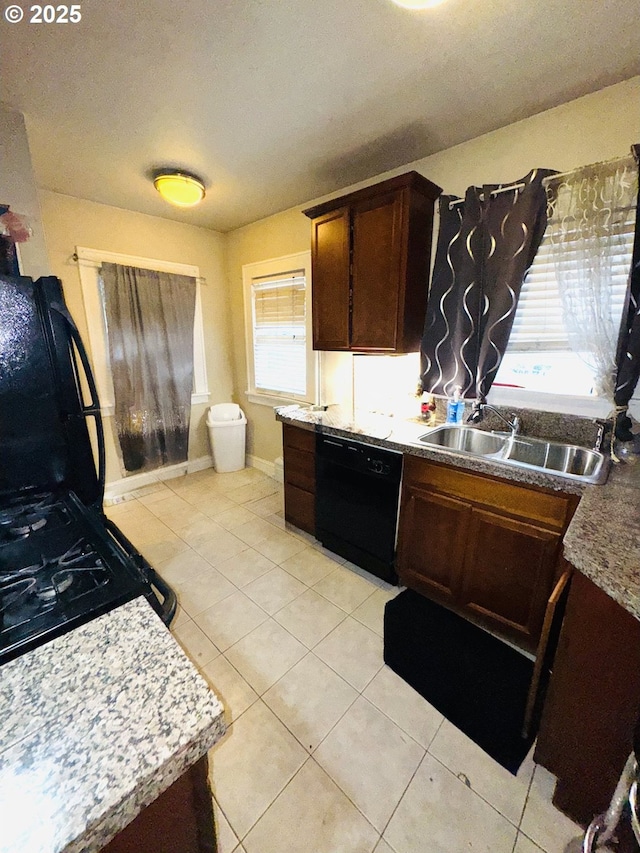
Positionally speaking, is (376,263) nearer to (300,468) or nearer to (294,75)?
(294,75)

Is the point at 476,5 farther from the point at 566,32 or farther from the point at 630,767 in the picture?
the point at 630,767

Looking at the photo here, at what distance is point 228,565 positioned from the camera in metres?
2.40

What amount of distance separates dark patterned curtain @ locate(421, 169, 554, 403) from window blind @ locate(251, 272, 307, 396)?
4.37 feet

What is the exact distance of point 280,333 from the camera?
11.3 ft

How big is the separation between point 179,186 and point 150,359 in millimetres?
1508

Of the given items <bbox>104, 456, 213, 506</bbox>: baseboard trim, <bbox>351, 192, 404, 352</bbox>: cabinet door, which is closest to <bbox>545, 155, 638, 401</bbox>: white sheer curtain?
<bbox>351, 192, 404, 352</bbox>: cabinet door

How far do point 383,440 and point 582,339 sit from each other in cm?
111

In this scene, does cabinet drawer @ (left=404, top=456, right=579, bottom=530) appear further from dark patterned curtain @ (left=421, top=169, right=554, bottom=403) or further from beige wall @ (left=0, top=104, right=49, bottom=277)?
beige wall @ (left=0, top=104, right=49, bottom=277)

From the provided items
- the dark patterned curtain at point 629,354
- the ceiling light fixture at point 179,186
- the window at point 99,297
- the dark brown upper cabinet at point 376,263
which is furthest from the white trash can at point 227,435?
the dark patterned curtain at point 629,354

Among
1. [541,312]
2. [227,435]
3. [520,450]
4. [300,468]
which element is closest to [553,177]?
[541,312]

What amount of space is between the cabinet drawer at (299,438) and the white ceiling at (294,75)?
69.0 inches

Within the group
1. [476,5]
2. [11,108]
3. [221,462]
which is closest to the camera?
[476,5]

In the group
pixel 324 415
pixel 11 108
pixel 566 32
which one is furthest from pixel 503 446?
pixel 11 108

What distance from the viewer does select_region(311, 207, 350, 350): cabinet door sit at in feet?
7.55
